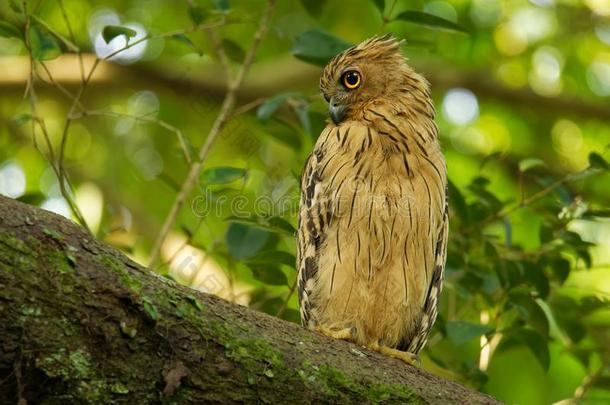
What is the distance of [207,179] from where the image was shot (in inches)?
177

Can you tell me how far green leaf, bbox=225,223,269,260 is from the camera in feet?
14.8

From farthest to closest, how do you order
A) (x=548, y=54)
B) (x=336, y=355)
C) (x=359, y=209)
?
1. (x=548, y=54)
2. (x=359, y=209)
3. (x=336, y=355)

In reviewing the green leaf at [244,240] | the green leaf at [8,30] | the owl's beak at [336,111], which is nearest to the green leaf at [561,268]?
the owl's beak at [336,111]

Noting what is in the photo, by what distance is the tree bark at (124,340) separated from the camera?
8.35 ft

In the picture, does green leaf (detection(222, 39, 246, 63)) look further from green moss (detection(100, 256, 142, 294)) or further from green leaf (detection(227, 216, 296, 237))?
green moss (detection(100, 256, 142, 294))

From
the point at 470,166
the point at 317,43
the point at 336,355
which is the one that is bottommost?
the point at 336,355

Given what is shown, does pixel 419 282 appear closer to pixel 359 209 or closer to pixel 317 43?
pixel 359 209

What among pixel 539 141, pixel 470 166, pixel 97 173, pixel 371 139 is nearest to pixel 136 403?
pixel 371 139

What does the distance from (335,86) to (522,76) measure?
501 centimetres

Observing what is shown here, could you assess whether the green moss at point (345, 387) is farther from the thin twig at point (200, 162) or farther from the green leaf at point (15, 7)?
the green leaf at point (15, 7)

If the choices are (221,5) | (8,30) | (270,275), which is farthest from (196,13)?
(270,275)

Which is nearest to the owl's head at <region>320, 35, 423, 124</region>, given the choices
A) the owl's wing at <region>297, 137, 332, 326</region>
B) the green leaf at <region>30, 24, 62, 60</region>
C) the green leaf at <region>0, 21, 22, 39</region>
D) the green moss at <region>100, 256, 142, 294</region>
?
the owl's wing at <region>297, 137, 332, 326</region>

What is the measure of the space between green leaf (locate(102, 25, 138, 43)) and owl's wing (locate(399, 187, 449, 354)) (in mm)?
1862

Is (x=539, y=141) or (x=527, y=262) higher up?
(x=539, y=141)
